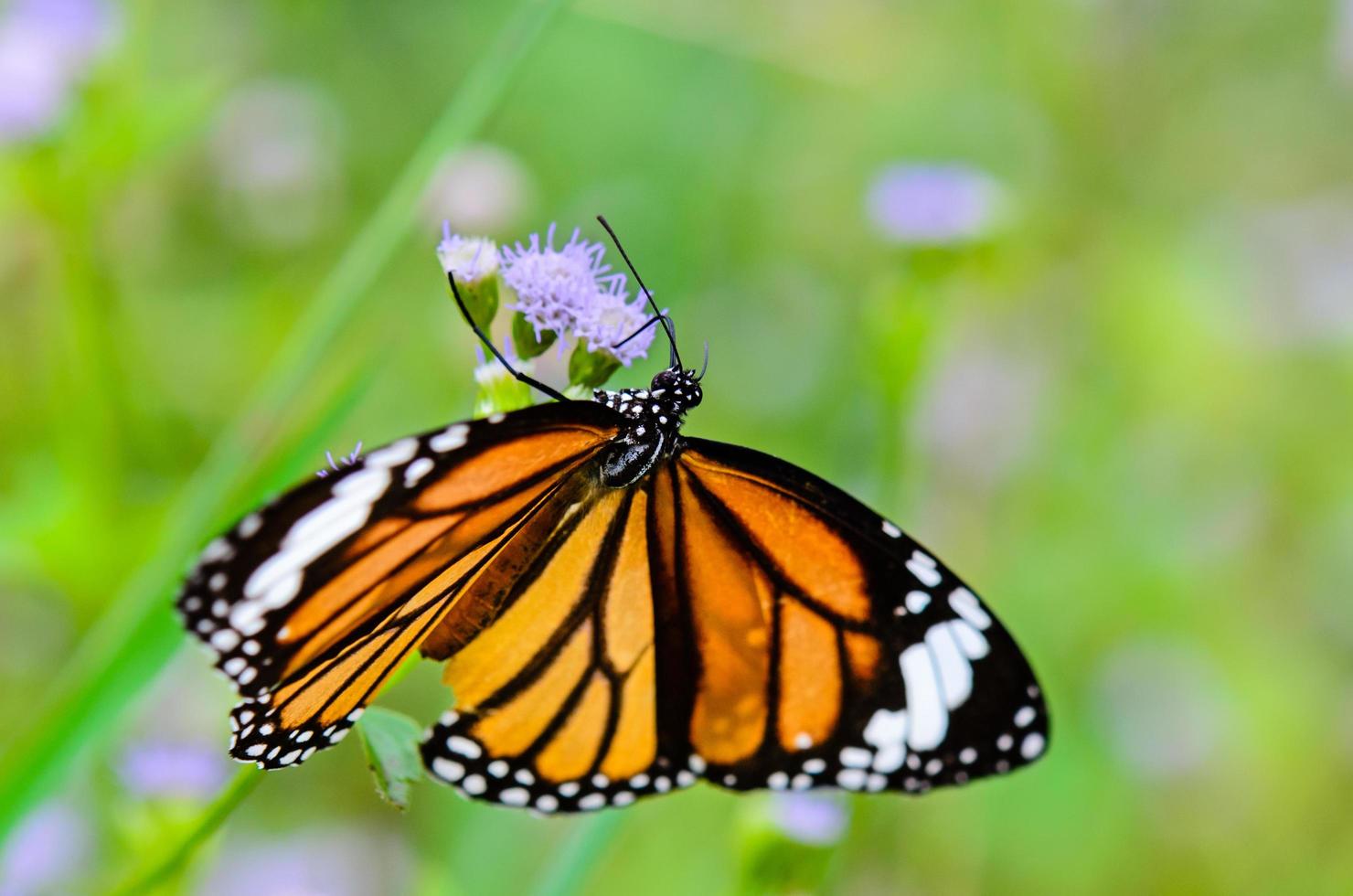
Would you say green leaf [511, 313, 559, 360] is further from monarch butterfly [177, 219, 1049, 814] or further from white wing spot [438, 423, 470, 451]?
white wing spot [438, 423, 470, 451]

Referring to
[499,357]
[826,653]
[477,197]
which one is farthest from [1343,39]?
[499,357]

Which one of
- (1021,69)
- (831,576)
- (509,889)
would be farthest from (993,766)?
(1021,69)

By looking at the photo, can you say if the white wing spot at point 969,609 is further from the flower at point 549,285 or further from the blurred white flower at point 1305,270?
the blurred white flower at point 1305,270

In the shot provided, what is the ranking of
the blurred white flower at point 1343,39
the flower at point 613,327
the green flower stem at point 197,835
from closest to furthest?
the green flower stem at point 197,835, the flower at point 613,327, the blurred white flower at point 1343,39

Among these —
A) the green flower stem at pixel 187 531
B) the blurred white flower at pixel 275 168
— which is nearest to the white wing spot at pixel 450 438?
the green flower stem at pixel 187 531

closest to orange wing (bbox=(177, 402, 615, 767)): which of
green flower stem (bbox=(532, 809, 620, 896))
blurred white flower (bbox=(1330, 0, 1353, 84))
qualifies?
green flower stem (bbox=(532, 809, 620, 896))
